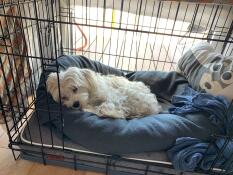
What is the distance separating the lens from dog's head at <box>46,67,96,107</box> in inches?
57.8

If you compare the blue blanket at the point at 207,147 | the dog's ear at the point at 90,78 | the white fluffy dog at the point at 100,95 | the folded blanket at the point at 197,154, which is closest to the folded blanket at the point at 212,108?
the blue blanket at the point at 207,147

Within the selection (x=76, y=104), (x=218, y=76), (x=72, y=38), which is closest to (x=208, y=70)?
(x=218, y=76)

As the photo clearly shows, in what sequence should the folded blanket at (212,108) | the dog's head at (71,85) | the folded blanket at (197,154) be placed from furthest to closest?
the dog's head at (71,85) < the folded blanket at (212,108) < the folded blanket at (197,154)

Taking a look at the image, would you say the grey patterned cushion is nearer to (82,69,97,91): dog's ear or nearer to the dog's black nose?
(82,69,97,91): dog's ear

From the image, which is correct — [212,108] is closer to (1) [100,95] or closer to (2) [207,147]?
(2) [207,147]

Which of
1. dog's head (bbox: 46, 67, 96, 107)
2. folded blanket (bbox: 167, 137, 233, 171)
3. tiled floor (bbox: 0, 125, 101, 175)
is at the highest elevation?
dog's head (bbox: 46, 67, 96, 107)

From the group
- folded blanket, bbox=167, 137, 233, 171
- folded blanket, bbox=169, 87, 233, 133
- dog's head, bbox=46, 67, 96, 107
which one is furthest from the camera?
dog's head, bbox=46, 67, 96, 107

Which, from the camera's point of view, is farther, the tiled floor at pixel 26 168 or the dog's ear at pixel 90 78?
the dog's ear at pixel 90 78

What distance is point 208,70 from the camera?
→ 5.69 feet

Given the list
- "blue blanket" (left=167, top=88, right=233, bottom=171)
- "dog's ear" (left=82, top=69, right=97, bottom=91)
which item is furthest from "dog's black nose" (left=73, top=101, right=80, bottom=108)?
"blue blanket" (left=167, top=88, right=233, bottom=171)

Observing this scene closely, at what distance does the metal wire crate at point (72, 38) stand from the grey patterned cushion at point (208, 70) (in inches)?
7.0

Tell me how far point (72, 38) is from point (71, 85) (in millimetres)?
1290

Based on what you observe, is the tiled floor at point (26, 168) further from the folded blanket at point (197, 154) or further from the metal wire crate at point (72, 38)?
the folded blanket at point (197, 154)

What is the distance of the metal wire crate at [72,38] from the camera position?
1.33 meters
